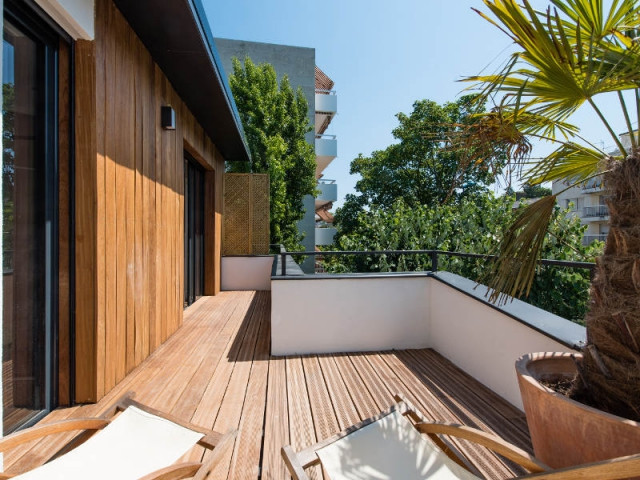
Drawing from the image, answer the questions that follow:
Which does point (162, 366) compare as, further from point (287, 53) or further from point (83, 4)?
point (287, 53)

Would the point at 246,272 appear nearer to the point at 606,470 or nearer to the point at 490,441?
the point at 490,441

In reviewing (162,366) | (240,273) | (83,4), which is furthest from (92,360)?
(240,273)

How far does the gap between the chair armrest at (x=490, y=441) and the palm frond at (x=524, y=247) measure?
24.2 inches

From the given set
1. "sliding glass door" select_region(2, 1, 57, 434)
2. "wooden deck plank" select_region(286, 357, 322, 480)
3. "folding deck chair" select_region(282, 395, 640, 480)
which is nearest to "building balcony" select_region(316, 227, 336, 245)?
"wooden deck plank" select_region(286, 357, 322, 480)

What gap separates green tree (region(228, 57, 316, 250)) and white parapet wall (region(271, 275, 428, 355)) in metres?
6.24

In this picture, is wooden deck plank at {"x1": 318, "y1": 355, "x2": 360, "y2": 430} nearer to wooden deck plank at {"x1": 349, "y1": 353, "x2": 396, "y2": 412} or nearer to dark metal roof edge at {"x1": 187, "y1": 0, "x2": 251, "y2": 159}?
wooden deck plank at {"x1": 349, "y1": 353, "x2": 396, "y2": 412}

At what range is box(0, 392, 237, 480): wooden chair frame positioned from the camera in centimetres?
116

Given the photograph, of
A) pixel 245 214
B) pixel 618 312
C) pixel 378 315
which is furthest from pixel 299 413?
pixel 245 214

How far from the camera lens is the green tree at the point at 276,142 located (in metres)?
9.45

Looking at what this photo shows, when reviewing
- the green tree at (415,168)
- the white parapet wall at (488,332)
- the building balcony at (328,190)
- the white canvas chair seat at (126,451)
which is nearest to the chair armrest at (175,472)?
the white canvas chair seat at (126,451)

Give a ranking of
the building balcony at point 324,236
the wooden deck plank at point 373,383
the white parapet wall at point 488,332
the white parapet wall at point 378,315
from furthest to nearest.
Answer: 1. the building balcony at point 324,236
2. the white parapet wall at point 378,315
3. the wooden deck plank at point 373,383
4. the white parapet wall at point 488,332

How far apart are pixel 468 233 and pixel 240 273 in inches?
181

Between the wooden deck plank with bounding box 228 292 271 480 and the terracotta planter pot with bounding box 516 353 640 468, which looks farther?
the wooden deck plank with bounding box 228 292 271 480

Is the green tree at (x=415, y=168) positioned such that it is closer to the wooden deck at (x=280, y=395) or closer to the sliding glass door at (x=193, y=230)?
the sliding glass door at (x=193, y=230)
